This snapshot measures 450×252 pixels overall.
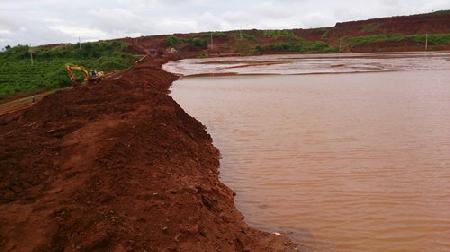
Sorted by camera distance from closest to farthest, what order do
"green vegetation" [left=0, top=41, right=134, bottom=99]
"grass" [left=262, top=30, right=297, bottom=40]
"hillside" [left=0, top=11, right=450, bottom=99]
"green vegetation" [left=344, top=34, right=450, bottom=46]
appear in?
"green vegetation" [left=0, top=41, right=134, bottom=99]
"hillside" [left=0, top=11, right=450, bottom=99]
"green vegetation" [left=344, top=34, right=450, bottom=46]
"grass" [left=262, top=30, right=297, bottom=40]

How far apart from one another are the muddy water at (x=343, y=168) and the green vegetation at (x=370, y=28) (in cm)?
7519

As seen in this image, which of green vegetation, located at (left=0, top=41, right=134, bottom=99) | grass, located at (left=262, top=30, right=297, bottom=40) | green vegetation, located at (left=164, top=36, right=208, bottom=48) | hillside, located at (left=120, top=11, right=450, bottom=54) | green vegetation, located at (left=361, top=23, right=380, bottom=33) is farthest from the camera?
grass, located at (left=262, top=30, right=297, bottom=40)

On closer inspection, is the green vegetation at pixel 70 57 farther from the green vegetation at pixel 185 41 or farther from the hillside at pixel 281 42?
the green vegetation at pixel 185 41

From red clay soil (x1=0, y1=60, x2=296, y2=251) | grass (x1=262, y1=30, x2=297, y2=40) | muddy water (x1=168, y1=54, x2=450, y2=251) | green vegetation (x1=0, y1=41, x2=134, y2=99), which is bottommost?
muddy water (x1=168, y1=54, x2=450, y2=251)

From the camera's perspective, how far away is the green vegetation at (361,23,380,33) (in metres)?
87.7

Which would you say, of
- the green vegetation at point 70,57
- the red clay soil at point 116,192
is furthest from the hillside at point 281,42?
the red clay soil at point 116,192

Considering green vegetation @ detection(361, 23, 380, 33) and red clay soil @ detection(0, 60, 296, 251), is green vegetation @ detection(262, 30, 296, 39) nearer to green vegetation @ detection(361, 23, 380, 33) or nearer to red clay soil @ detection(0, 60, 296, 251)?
green vegetation @ detection(361, 23, 380, 33)

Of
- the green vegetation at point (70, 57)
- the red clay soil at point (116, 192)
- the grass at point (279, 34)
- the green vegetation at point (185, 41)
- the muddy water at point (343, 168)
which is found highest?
the grass at point (279, 34)

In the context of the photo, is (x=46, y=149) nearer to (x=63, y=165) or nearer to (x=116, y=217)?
(x=63, y=165)

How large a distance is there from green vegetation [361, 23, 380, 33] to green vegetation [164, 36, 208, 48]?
103 feet

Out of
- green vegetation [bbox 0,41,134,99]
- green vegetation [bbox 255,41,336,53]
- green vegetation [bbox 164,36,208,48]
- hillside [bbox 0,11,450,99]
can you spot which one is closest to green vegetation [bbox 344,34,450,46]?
hillside [bbox 0,11,450,99]

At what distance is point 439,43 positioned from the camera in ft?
232

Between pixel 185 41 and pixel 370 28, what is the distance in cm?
3635

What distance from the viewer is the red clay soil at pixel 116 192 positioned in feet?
15.7
